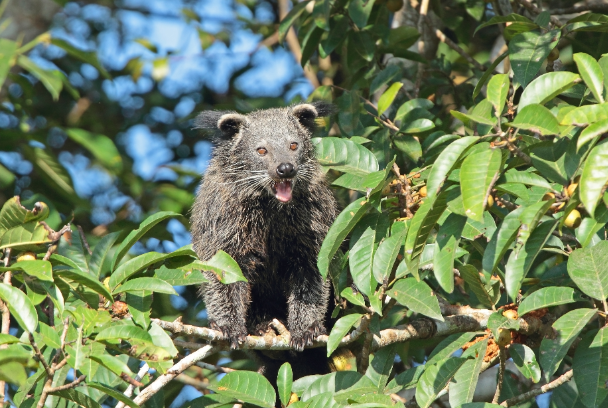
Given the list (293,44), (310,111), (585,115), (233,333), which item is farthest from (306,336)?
(293,44)

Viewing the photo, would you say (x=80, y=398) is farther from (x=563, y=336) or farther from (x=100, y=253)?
(x=563, y=336)

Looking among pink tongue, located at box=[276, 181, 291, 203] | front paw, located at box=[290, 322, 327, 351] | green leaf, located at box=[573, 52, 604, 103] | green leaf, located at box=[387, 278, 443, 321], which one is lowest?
front paw, located at box=[290, 322, 327, 351]

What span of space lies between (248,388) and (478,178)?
187cm

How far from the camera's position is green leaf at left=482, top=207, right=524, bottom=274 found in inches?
116

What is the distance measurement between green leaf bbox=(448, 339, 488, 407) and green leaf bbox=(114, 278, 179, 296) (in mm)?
1552

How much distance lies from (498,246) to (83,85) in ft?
24.0

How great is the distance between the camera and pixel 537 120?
111 inches

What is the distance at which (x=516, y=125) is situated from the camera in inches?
112

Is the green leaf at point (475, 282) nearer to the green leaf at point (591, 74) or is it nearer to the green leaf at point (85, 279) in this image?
the green leaf at point (591, 74)

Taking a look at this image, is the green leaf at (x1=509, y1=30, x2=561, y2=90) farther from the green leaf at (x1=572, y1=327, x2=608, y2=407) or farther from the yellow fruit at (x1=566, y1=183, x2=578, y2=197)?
the green leaf at (x1=572, y1=327, x2=608, y2=407)

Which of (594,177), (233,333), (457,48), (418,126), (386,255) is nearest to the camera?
(594,177)

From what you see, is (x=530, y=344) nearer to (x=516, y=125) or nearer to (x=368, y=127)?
(x=368, y=127)

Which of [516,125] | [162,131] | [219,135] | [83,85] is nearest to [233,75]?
[162,131]

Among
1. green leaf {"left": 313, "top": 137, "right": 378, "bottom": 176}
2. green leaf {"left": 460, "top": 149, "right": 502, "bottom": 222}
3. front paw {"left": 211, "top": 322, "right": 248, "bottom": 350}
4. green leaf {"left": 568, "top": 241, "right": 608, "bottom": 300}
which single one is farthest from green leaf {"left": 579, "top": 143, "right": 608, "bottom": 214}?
front paw {"left": 211, "top": 322, "right": 248, "bottom": 350}
